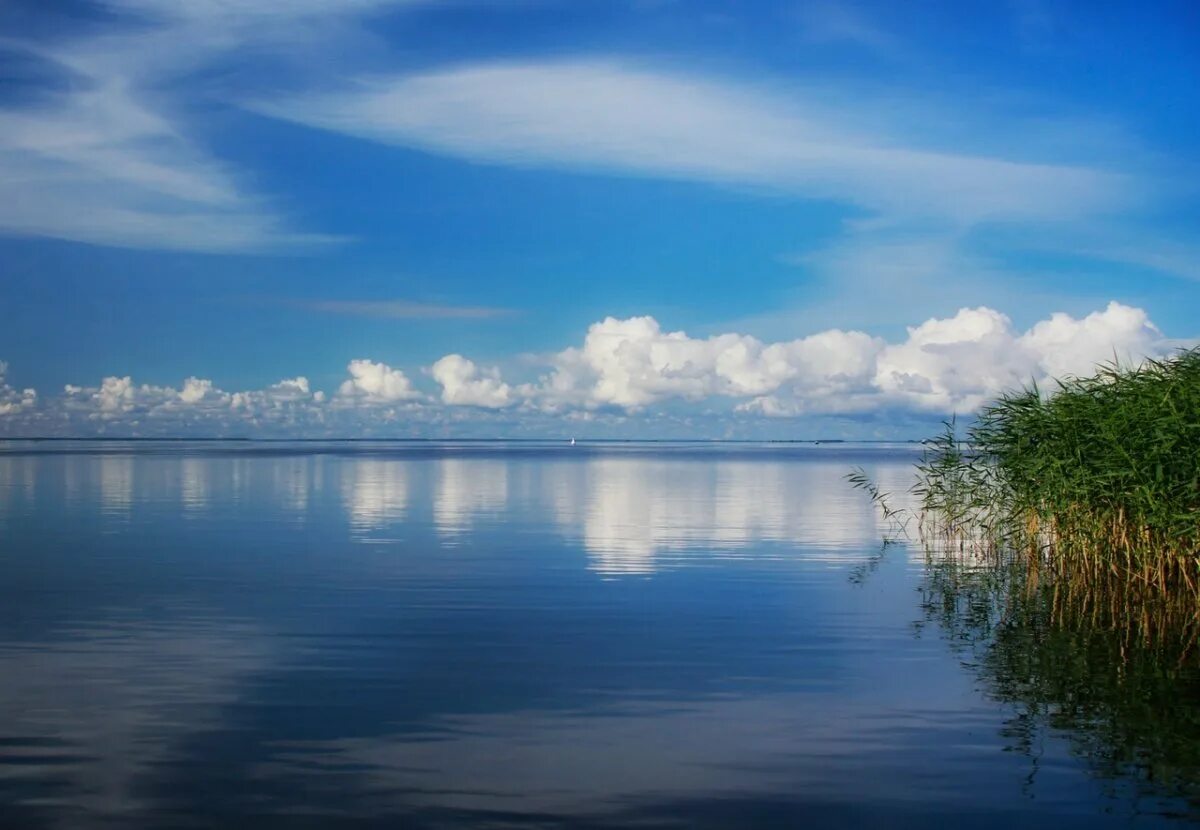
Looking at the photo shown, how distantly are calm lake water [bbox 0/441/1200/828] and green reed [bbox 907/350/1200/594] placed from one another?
10.3ft

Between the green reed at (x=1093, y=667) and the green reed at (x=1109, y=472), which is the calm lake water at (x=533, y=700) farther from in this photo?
the green reed at (x=1109, y=472)

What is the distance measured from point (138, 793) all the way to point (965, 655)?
39.9 ft

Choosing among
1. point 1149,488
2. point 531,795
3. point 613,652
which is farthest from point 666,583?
point 531,795

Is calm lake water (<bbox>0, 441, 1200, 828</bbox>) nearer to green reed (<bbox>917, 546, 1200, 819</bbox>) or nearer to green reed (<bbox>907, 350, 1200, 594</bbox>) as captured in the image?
green reed (<bbox>917, 546, 1200, 819</bbox>)

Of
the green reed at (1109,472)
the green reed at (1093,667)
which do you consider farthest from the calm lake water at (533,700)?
the green reed at (1109,472)

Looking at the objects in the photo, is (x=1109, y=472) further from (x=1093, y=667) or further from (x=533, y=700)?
(x=533, y=700)

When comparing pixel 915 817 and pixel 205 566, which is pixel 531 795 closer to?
pixel 915 817

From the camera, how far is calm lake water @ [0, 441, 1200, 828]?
10367 millimetres

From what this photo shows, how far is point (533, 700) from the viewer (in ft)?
46.4

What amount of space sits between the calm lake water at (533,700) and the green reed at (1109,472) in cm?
315

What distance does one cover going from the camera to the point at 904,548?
33.9 meters

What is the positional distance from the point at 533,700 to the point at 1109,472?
13165 millimetres

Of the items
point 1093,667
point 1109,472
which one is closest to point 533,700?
point 1093,667

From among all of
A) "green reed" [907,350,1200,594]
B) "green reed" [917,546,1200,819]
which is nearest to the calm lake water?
"green reed" [917,546,1200,819]
